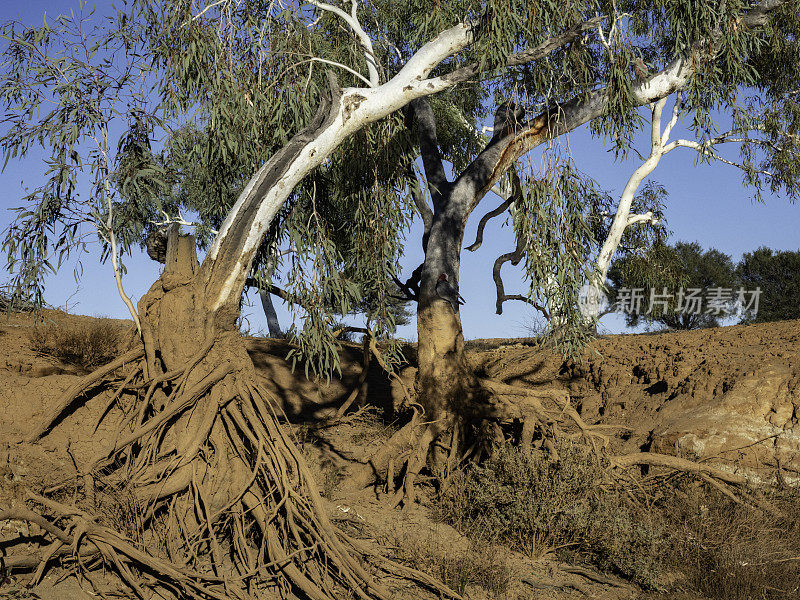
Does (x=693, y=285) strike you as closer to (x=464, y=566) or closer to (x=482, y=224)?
(x=482, y=224)

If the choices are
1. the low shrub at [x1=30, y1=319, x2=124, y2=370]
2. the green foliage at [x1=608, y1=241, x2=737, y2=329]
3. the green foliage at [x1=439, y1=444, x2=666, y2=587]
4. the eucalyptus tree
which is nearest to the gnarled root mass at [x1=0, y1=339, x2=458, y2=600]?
the eucalyptus tree

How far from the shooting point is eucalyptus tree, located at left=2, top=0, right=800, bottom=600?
20.6 ft

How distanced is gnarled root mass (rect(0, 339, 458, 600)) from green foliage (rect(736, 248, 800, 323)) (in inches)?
1045

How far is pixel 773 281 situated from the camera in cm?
2978

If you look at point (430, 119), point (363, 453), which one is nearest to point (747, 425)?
point (363, 453)

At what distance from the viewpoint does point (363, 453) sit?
1030cm

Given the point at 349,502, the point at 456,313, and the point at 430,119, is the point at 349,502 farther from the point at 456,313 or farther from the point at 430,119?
the point at 430,119

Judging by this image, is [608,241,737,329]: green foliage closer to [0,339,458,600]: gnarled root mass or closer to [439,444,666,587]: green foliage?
[439,444,666,587]: green foliage

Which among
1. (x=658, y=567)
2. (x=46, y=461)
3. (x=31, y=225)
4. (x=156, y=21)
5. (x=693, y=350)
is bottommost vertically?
(x=658, y=567)

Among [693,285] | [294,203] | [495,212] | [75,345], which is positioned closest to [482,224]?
[495,212]

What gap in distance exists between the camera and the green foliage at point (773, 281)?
28.8m

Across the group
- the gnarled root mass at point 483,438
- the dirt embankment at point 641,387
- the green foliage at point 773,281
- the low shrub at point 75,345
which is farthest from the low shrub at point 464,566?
the green foliage at point 773,281

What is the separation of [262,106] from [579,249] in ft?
14.0

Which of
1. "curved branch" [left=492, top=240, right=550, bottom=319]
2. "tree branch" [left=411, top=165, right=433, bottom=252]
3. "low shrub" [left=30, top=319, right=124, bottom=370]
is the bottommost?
"low shrub" [left=30, top=319, right=124, bottom=370]
